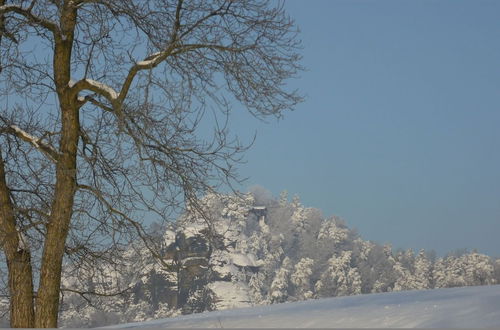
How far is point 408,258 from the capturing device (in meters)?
77.8

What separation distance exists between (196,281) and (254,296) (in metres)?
6.57

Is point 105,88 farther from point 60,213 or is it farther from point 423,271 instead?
point 423,271

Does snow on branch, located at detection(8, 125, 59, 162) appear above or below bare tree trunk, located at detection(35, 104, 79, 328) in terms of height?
above

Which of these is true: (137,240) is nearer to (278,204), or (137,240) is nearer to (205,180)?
(205,180)

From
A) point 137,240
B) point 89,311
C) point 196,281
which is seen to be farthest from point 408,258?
point 137,240

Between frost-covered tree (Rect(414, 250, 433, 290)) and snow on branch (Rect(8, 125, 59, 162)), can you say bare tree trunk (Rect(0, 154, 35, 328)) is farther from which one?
frost-covered tree (Rect(414, 250, 433, 290))

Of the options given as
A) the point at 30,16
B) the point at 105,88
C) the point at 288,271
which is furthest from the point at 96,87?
the point at 288,271

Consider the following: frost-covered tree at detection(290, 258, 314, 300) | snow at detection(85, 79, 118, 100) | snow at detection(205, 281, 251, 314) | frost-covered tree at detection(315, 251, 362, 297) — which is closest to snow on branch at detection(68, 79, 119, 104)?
snow at detection(85, 79, 118, 100)

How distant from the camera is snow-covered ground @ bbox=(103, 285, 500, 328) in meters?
6.22

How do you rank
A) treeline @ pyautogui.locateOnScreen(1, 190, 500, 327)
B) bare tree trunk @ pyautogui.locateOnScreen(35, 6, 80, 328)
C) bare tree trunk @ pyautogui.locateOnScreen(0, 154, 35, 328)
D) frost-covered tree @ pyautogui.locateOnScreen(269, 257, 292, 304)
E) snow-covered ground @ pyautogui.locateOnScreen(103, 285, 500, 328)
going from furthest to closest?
frost-covered tree @ pyautogui.locateOnScreen(269, 257, 292, 304), treeline @ pyautogui.locateOnScreen(1, 190, 500, 327), bare tree trunk @ pyautogui.locateOnScreen(0, 154, 35, 328), bare tree trunk @ pyautogui.locateOnScreen(35, 6, 80, 328), snow-covered ground @ pyautogui.locateOnScreen(103, 285, 500, 328)

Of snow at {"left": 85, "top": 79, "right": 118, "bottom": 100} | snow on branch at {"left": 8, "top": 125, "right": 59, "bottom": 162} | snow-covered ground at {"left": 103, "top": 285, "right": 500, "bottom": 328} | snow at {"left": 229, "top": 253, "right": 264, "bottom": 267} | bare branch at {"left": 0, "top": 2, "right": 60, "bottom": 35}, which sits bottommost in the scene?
snow-covered ground at {"left": 103, "top": 285, "right": 500, "bottom": 328}

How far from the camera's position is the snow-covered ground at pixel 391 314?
20.4ft

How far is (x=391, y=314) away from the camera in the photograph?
22.2 feet

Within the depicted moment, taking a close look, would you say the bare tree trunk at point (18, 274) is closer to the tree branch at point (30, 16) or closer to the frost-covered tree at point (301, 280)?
the tree branch at point (30, 16)
